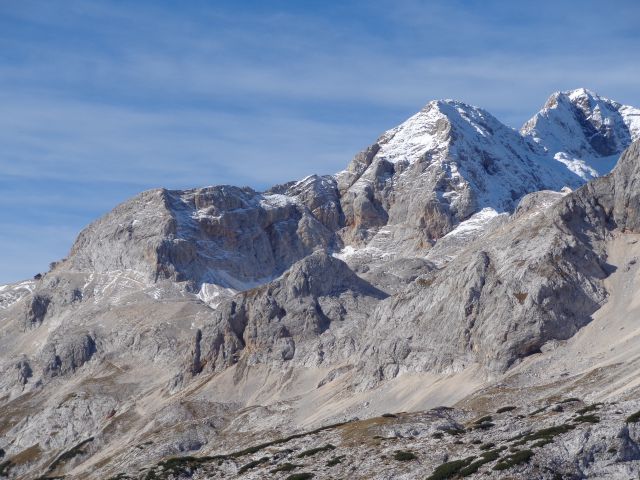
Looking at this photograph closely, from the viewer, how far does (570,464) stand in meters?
99.6

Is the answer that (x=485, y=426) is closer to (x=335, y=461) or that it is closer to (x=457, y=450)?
(x=457, y=450)

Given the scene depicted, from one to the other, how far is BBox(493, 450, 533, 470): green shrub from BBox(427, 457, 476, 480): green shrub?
4.80 metres

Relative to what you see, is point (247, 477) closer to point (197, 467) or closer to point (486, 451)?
point (197, 467)

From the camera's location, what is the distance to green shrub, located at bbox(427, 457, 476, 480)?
10331cm

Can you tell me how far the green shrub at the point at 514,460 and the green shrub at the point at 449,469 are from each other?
4802 mm

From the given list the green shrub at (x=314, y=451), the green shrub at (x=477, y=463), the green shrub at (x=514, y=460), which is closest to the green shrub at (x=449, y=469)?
the green shrub at (x=477, y=463)

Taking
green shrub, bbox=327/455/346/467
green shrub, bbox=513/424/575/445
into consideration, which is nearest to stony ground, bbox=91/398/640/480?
green shrub, bbox=513/424/575/445

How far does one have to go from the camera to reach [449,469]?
104375mm

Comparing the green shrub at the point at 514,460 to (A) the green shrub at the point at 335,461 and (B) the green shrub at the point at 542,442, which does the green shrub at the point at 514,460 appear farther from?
(A) the green shrub at the point at 335,461

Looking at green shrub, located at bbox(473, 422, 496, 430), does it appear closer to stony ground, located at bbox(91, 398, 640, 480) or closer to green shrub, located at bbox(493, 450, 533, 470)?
stony ground, located at bbox(91, 398, 640, 480)

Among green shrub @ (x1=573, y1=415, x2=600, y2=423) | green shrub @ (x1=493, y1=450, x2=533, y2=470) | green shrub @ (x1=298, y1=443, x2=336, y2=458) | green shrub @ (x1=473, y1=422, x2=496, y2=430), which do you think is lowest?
green shrub @ (x1=493, y1=450, x2=533, y2=470)

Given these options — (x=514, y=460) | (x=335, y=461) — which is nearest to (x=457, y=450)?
(x=514, y=460)

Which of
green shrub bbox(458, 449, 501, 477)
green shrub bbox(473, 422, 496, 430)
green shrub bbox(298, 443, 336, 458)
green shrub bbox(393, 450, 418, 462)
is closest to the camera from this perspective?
green shrub bbox(458, 449, 501, 477)

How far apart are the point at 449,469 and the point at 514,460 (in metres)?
7.37
